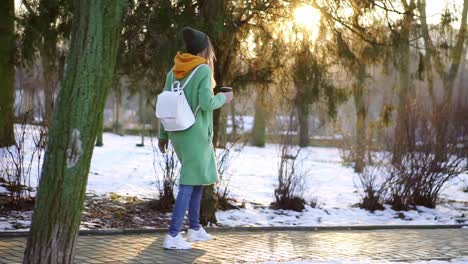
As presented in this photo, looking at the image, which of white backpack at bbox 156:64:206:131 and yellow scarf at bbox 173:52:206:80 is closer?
white backpack at bbox 156:64:206:131

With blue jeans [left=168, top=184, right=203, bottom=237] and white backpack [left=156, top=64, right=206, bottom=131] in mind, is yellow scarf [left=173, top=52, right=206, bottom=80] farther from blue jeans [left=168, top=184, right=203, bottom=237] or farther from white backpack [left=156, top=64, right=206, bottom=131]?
blue jeans [left=168, top=184, right=203, bottom=237]

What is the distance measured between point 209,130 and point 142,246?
1231 mm

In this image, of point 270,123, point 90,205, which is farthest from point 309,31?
point 270,123

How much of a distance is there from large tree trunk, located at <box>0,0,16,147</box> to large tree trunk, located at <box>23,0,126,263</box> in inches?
171

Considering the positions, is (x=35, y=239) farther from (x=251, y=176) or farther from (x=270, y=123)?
(x=251, y=176)

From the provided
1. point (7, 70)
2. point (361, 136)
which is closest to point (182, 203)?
point (7, 70)

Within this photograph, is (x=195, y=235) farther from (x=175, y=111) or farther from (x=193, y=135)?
(x=175, y=111)

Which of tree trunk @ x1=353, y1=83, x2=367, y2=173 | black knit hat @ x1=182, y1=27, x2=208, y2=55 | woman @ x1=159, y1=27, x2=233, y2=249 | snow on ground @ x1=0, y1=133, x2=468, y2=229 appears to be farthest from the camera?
tree trunk @ x1=353, y1=83, x2=367, y2=173

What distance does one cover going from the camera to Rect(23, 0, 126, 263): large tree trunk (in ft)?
13.5

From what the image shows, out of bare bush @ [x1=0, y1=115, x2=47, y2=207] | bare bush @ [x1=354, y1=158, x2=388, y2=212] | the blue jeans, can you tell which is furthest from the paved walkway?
bare bush @ [x1=354, y1=158, x2=388, y2=212]

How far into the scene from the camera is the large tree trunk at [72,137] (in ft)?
13.5

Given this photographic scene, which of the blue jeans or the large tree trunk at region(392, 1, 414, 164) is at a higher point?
the large tree trunk at region(392, 1, 414, 164)

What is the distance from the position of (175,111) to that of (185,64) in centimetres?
47

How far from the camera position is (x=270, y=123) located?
1292 cm
